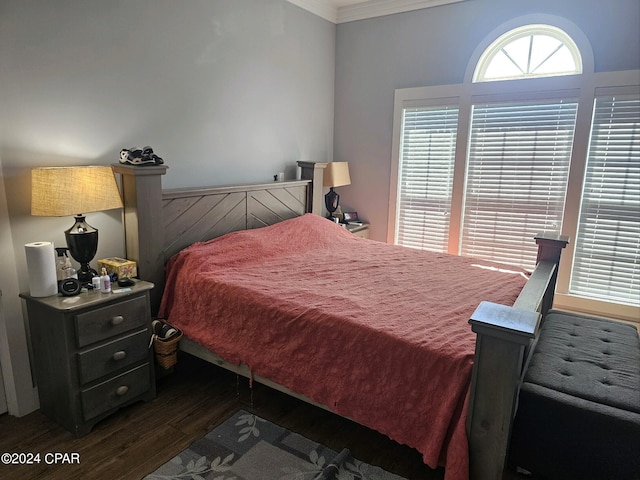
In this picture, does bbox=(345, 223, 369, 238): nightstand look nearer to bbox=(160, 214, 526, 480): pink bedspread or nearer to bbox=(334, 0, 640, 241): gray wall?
bbox=(334, 0, 640, 241): gray wall

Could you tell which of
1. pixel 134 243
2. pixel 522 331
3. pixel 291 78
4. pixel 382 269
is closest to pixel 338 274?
pixel 382 269

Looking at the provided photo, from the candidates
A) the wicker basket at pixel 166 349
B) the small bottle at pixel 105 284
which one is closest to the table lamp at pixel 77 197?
the small bottle at pixel 105 284

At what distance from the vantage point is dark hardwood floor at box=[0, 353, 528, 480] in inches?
72.5

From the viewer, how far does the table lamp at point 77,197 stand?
77.1 inches

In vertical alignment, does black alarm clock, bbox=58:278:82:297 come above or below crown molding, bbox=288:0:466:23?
below

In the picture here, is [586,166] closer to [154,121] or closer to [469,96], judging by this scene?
[469,96]

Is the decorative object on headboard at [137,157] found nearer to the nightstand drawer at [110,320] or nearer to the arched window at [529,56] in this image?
the nightstand drawer at [110,320]

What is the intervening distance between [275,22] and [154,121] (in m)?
1.59

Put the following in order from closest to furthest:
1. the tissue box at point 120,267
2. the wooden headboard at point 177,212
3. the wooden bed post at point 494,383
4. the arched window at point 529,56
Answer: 1. the wooden bed post at point 494,383
2. the tissue box at point 120,267
3. the wooden headboard at point 177,212
4. the arched window at point 529,56

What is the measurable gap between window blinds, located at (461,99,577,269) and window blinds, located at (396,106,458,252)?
0.21 meters

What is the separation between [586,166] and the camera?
11.3 ft

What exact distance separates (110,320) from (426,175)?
3.20m

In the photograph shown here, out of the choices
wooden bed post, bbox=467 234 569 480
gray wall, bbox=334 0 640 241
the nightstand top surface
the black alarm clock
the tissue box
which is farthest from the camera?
gray wall, bbox=334 0 640 241

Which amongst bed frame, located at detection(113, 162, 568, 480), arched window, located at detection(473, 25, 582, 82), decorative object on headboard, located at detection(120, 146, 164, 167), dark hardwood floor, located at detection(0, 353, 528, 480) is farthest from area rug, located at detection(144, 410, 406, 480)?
arched window, located at detection(473, 25, 582, 82)
